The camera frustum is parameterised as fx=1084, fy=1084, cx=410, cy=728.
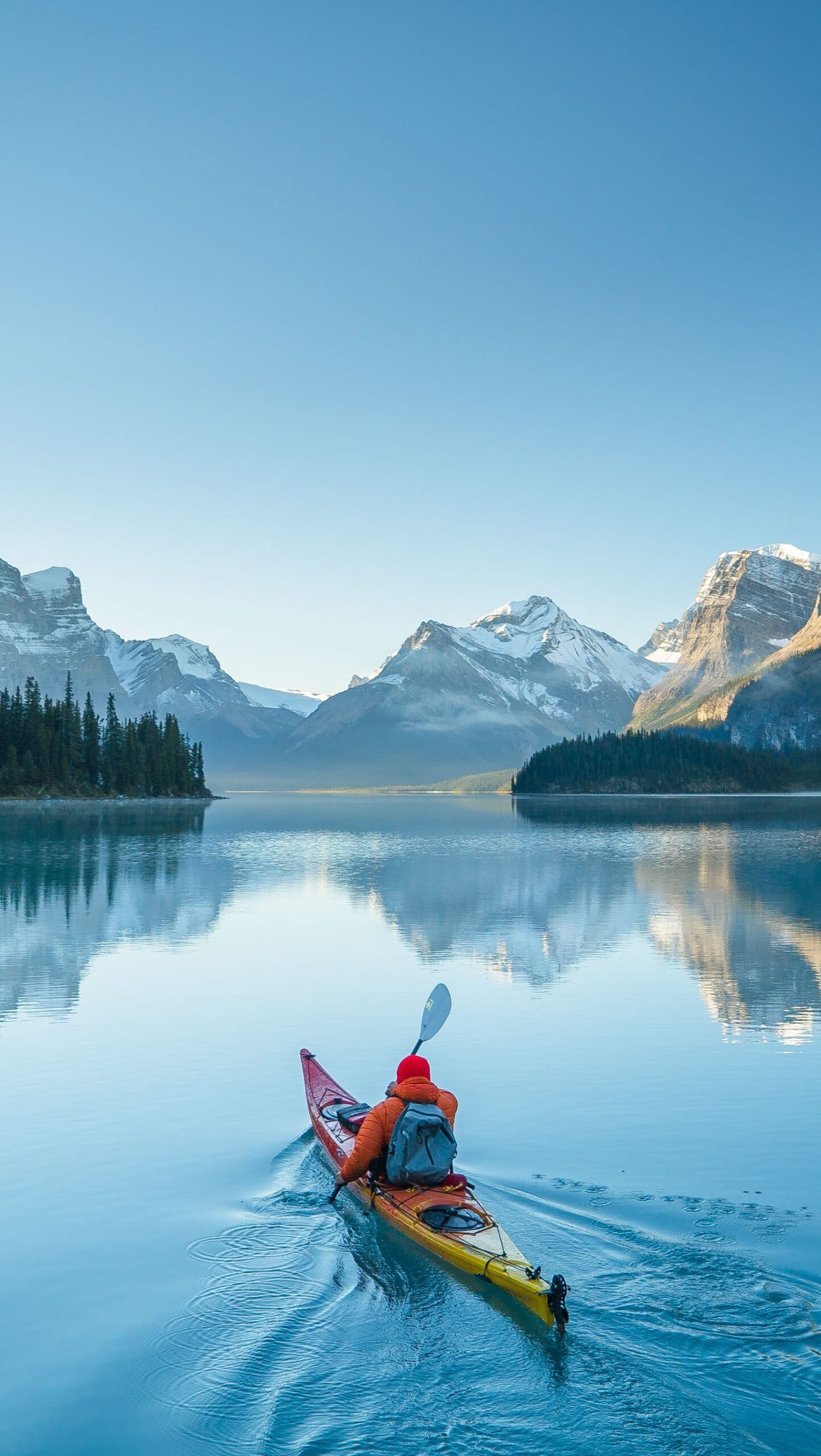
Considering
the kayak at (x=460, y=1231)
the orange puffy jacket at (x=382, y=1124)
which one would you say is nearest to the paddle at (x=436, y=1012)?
the kayak at (x=460, y=1231)

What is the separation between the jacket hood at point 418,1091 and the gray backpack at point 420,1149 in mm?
210

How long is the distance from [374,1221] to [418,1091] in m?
2.19

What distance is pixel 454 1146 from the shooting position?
17.5m

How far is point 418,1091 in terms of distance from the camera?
17844 mm

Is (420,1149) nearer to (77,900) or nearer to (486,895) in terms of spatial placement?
(77,900)

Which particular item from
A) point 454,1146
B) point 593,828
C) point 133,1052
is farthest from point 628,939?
point 593,828

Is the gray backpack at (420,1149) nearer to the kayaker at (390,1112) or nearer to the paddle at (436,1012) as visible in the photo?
the kayaker at (390,1112)

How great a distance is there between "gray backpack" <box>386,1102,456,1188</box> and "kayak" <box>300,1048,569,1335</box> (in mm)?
217

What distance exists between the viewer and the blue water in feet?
41.0

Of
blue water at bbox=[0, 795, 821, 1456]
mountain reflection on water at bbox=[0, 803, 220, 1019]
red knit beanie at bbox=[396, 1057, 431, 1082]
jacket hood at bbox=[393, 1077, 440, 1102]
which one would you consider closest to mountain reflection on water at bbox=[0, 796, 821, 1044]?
mountain reflection on water at bbox=[0, 803, 220, 1019]

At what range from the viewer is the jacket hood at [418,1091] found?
58.5 feet

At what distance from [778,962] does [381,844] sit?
79867mm

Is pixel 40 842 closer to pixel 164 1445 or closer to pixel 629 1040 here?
pixel 629 1040

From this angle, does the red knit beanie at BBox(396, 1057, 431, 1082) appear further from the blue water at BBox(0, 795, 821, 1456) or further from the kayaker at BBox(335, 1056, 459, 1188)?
the blue water at BBox(0, 795, 821, 1456)
